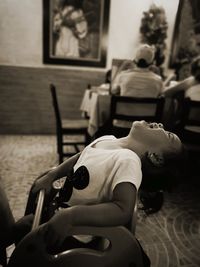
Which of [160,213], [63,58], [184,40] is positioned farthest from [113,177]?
[184,40]

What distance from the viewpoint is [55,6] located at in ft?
12.3

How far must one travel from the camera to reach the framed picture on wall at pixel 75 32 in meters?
3.81

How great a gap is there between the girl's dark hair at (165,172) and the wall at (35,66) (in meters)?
3.50

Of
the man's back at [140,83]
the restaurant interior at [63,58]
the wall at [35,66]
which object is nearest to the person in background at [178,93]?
the man's back at [140,83]

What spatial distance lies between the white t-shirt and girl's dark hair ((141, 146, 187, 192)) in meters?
0.07

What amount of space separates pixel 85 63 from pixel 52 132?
1326 millimetres

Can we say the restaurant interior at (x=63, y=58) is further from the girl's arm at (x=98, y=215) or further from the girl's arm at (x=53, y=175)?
the girl's arm at (x=98, y=215)

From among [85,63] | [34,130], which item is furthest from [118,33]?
[34,130]

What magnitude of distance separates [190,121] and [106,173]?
1.76m

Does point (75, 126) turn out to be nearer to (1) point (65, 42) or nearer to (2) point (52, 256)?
(1) point (65, 42)

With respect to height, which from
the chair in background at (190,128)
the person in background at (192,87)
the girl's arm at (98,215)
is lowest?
the chair in background at (190,128)

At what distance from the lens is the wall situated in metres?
3.77

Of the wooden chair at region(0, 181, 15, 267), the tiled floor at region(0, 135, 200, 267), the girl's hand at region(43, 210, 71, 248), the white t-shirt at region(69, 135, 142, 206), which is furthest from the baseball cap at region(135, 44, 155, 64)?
the girl's hand at region(43, 210, 71, 248)

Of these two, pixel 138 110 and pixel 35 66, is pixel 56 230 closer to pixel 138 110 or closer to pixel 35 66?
pixel 138 110
